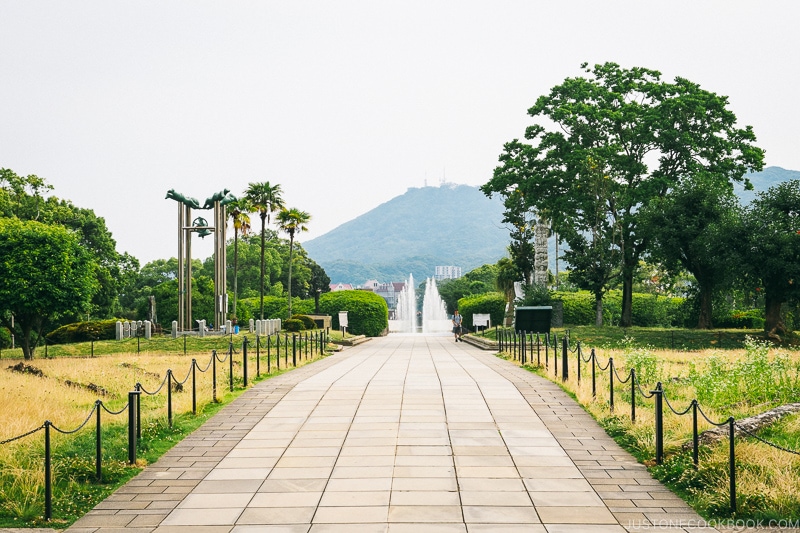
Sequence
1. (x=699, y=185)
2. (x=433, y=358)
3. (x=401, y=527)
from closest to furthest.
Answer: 1. (x=401, y=527)
2. (x=433, y=358)
3. (x=699, y=185)

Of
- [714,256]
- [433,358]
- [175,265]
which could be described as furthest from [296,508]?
[175,265]

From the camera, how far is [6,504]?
6969 millimetres

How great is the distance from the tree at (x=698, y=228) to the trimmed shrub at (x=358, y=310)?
1919cm

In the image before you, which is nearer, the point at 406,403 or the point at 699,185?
the point at 406,403

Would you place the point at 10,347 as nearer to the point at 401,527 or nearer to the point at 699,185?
the point at 699,185

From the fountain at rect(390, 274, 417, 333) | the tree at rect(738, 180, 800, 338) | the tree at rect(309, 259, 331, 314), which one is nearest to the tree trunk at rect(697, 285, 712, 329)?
the tree at rect(738, 180, 800, 338)

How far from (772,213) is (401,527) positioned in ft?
87.0

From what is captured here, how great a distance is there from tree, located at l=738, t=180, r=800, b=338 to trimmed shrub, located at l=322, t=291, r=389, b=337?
23809 mm

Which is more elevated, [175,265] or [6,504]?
[175,265]

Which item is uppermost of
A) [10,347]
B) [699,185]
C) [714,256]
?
[699,185]

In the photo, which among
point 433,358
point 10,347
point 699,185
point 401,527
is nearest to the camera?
point 401,527

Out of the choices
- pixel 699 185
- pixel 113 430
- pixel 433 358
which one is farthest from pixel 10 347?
pixel 699 185

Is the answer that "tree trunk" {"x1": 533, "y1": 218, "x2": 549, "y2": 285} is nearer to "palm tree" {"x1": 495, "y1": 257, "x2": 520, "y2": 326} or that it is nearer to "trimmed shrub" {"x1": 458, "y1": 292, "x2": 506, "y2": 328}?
"palm tree" {"x1": 495, "y1": 257, "x2": 520, "y2": 326}

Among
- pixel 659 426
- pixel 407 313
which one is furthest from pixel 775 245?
pixel 407 313
